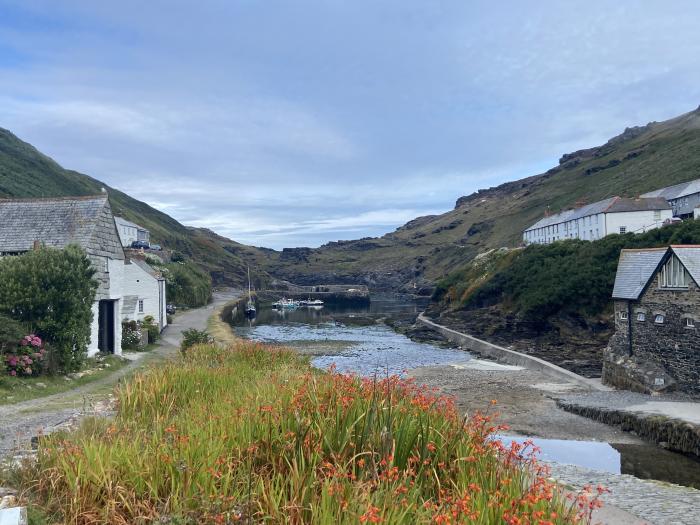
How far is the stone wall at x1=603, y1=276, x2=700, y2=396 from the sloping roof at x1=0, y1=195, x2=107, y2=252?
26.8m

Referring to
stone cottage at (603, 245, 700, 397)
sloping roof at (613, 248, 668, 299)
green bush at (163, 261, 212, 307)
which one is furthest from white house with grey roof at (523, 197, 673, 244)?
green bush at (163, 261, 212, 307)

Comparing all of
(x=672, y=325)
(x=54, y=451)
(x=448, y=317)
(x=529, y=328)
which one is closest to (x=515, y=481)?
(x=54, y=451)

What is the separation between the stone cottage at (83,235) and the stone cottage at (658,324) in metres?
25.5

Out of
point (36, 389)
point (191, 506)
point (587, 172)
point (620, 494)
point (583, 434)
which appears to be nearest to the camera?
point (191, 506)

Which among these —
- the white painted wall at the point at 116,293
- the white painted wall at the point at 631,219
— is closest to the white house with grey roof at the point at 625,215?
the white painted wall at the point at 631,219

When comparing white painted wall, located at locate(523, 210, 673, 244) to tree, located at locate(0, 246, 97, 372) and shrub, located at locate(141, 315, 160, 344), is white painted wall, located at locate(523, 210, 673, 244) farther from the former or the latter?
tree, located at locate(0, 246, 97, 372)

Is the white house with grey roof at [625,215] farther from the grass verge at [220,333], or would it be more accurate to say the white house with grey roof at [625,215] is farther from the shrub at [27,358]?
the shrub at [27,358]

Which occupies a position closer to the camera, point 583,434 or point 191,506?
point 191,506

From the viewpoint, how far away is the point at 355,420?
6898mm

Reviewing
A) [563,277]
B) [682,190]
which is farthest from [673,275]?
[682,190]

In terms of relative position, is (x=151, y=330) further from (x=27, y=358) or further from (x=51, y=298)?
(x=27, y=358)

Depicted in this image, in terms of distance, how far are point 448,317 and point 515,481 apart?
65792mm

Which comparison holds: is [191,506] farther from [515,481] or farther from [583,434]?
[583,434]

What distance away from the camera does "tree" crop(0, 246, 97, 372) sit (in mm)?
19828
